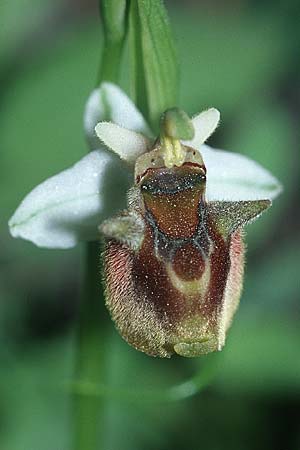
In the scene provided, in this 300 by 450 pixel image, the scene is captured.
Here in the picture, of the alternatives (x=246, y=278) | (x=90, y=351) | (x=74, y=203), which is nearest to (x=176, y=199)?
(x=74, y=203)

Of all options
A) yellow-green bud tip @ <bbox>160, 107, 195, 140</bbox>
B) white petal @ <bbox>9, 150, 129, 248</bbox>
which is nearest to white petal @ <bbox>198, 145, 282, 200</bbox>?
white petal @ <bbox>9, 150, 129, 248</bbox>

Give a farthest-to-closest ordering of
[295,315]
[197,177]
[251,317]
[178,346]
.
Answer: [295,315]
[251,317]
[197,177]
[178,346]

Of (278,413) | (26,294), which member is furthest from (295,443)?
(26,294)

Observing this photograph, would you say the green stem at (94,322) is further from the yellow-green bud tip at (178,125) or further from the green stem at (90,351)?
the yellow-green bud tip at (178,125)

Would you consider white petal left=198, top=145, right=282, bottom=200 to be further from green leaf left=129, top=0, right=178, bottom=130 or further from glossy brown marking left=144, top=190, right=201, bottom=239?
glossy brown marking left=144, top=190, right=201, bottom=239

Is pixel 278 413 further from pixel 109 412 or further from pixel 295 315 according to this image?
pixel 109 412

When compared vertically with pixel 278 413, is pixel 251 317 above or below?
above
